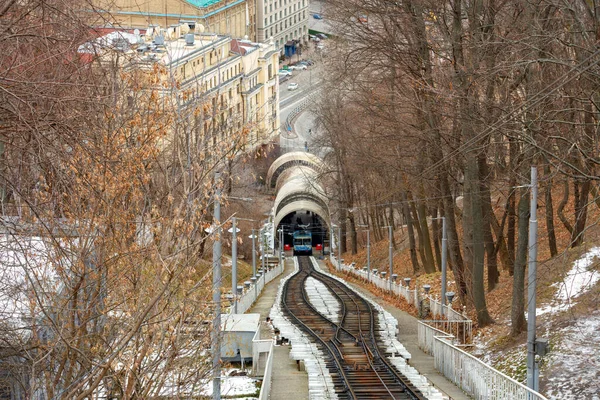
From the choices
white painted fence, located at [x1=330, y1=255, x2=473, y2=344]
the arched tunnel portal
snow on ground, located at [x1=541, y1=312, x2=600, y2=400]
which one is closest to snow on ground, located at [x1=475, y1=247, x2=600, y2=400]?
snow on ground, located at [x1=541, y1=312, x2=600, y2=400]

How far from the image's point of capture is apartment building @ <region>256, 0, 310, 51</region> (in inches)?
5728

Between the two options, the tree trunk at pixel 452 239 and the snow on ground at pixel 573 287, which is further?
the tree trunk at pixel 452 239

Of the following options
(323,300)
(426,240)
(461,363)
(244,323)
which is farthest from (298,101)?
(461,363)

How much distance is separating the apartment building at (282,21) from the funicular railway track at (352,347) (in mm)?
102629

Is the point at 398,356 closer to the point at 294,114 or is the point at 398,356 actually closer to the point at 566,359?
the point at 566,359

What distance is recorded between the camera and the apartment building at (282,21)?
477ft

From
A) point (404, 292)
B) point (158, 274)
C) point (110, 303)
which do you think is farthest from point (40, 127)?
point (404, 292)

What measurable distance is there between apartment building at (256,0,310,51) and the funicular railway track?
102629 millimetres

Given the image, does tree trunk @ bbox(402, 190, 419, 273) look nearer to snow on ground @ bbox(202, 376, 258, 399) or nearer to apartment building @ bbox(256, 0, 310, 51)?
snow on ground @ bbox(202, 376, 258, 399)

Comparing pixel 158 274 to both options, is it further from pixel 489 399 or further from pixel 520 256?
pixel 520 256

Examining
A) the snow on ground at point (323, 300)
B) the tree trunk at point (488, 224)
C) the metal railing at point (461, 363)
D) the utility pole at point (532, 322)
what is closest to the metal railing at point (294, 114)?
the snow on ground at point (323, 300)

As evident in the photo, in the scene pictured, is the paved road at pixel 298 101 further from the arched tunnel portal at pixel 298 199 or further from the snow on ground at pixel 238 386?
the snow on ground at pixel 238 386

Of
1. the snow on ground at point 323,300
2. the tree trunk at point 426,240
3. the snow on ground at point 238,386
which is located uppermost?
the tree trunk at point 426,240

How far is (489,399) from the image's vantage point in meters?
19.5
